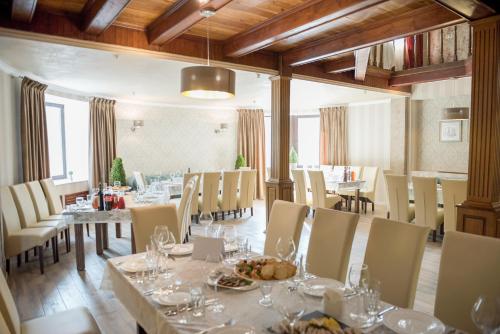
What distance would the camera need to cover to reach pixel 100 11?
2.98 m

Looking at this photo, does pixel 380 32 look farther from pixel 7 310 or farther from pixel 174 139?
pixel 174 139

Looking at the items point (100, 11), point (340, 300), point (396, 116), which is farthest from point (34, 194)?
point (396, 116)

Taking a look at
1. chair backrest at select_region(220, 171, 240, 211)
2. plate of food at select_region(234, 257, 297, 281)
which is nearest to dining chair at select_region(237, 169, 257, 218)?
chair backrest at select_region(220, 171, 240, 211)

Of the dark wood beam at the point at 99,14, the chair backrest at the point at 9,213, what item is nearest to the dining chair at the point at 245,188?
the chair backrest at the point at 9,213

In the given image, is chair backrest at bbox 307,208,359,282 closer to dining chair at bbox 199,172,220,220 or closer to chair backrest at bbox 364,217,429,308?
chair backrest at bbox 364,217,429,308

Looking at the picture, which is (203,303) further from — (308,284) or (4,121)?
(4,121)

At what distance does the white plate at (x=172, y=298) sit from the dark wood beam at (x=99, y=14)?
2.23m

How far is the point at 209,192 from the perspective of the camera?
20.9 feet

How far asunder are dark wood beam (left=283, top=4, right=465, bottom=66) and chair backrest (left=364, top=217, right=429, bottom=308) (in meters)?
2.30

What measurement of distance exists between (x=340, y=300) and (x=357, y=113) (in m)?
7.58

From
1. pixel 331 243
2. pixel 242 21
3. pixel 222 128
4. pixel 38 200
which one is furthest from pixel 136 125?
pixel 331 243

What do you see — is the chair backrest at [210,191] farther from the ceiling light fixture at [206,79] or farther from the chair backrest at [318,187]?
the ceiling light fixture at [206,79]

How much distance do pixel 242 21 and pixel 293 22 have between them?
0.58m

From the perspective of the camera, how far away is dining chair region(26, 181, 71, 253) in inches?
186
